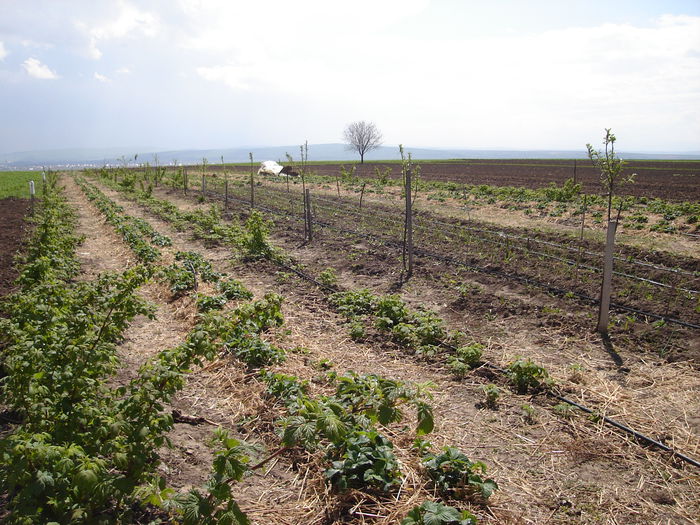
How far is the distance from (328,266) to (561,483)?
23.6ft

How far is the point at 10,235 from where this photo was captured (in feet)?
46.8


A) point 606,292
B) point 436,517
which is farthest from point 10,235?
point 606,292

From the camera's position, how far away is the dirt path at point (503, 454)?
3.42m

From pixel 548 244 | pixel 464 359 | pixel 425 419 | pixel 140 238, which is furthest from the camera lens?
pixel 140 238

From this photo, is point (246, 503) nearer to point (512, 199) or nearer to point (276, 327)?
point (276, 327)

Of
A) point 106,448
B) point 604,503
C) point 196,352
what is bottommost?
point 604,503

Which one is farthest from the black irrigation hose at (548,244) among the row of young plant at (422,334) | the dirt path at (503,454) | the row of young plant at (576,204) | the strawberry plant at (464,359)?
the strawberry plant at (464,359)

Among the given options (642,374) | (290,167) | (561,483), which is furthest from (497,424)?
(290,167)

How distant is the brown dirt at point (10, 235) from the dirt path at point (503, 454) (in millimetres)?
5279

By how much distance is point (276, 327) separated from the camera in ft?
22.1

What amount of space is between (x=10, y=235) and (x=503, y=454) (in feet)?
52.3

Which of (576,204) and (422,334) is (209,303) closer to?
(422,334)

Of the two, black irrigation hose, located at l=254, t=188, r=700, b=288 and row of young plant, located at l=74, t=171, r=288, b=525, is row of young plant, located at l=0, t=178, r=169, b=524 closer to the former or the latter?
row of young plant, located at l=74, t=171, r=288, b=525

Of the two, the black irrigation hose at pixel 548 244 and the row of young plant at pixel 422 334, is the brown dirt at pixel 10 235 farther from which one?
the black irrigation hose at pixel 548 244
